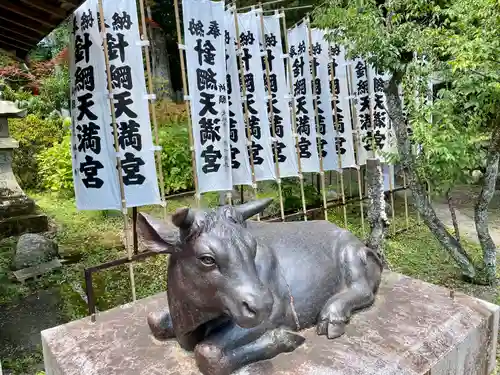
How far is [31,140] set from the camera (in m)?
14.1

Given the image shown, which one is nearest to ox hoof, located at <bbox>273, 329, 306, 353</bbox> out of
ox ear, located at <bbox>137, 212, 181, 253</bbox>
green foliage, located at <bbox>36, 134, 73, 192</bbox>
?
ox ear, located at <bbox>137, 212, 181, 253</bbox>

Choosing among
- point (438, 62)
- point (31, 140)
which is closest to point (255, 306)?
point (438, 62)

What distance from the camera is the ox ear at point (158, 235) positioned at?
7.88 ft

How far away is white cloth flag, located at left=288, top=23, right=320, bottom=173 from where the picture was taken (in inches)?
304

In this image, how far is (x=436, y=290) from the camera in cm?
364

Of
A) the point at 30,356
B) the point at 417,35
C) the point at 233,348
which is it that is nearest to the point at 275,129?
the point at 417,35

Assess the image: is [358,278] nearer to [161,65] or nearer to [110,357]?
[110,357]

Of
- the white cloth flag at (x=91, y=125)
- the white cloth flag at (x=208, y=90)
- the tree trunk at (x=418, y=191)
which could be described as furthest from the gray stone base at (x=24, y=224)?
the tree trunk at (x=418, y=191)

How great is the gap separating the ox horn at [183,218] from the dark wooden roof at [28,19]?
11.0ft

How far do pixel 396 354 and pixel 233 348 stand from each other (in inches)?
40.2

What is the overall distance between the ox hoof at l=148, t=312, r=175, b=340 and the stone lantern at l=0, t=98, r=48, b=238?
8002mm

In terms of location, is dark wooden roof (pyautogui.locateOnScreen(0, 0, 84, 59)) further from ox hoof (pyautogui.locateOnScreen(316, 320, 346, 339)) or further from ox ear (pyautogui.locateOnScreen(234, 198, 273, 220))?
ox hoof (pyautogui.locateOnScreen(316, 320, 346, 339))

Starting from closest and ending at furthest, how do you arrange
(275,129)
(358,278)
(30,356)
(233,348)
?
(233,348), (358,278), (30,356), (275,129)

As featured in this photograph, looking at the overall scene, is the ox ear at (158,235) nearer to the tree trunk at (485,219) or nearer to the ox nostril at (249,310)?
the ox nostril at (249,310)
